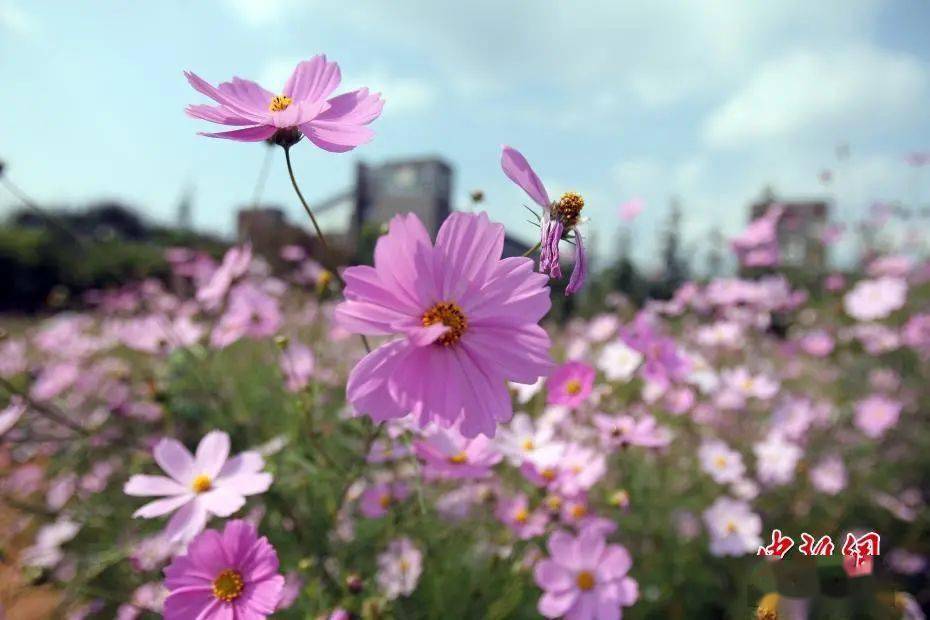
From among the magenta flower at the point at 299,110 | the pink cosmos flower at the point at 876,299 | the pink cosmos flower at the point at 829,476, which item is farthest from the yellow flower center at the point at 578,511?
the pink cosmos flower at the point at 876,299

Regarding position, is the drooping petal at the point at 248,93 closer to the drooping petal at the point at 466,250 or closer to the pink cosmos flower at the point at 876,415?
the drooping petal at the point at 466,250

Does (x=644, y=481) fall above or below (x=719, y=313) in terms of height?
below

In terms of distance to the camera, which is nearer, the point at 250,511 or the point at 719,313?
the point at 250,511

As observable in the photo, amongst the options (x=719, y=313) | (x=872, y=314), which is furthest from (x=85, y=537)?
(x=872, y=314)

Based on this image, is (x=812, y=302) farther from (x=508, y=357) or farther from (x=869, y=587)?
(x=508, y=357)

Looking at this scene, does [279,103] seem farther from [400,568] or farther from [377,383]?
[400,568]
